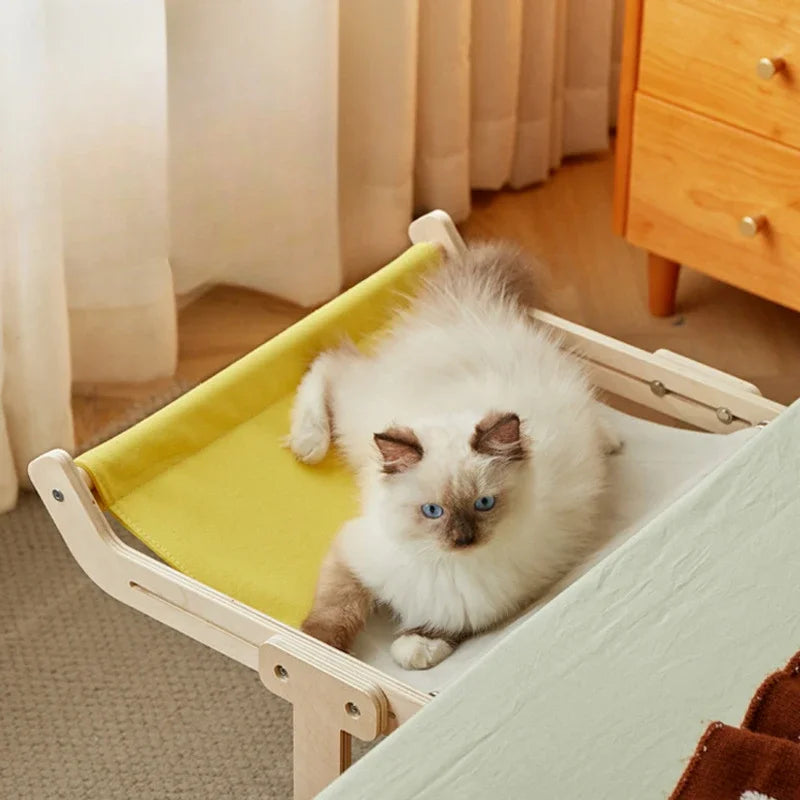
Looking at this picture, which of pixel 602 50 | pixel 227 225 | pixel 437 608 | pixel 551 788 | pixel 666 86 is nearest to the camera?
pixel 551 788

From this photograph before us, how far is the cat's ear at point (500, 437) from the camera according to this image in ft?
4.28

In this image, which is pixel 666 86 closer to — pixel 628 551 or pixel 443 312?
pixel 443 312

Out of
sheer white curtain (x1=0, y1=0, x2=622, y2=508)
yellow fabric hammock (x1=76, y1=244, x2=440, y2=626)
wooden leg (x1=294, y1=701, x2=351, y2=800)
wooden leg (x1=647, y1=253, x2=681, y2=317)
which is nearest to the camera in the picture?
wooden leg (x1=294, y1=701, x2=351, y2=800)

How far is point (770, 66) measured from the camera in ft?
6.18

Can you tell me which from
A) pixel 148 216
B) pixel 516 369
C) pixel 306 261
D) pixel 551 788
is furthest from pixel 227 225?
pixel 551 788

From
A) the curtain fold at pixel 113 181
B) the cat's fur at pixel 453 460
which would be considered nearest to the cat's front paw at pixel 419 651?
the cat's fur at pixel 453 460

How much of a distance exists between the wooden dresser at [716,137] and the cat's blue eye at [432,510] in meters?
0.92

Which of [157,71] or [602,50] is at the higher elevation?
[157,71]

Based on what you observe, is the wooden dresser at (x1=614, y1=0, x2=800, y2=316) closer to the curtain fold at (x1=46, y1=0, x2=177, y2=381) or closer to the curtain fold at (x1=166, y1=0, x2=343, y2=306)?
the curtain fold at (x1=166, y1=0, x2=343, y2=306)

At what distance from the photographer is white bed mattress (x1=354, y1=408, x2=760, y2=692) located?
4.43 ft

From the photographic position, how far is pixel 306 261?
2307mm

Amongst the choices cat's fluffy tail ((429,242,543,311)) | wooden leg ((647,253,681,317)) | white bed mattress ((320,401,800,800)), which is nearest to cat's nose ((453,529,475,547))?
white bed mattress ((320,401,800,800))

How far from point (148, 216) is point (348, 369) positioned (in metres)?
0.54

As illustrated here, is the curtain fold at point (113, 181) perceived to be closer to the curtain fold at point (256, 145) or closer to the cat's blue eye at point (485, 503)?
the curtain fold at point (256, 145)
